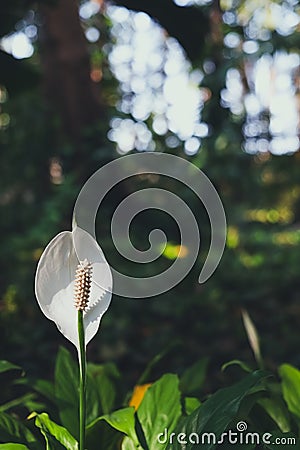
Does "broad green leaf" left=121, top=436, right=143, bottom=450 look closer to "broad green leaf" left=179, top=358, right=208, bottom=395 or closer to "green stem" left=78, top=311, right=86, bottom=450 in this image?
"green stem" left=78, top=311, right=86, bottom=450

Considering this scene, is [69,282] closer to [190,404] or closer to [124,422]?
[124,422]

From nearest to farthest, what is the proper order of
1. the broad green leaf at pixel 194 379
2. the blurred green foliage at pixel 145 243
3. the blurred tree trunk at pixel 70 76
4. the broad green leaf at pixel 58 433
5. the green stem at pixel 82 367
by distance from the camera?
the green stem at pixel 82 367 < the broad green leaf at pixel 58 433 < the broad green leaf at pixel 194 379 < the blurred green foliage at pixel 145 243 < the blurred tree trunk at pixel 70 76

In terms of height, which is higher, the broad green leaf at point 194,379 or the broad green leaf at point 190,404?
the broad green leaf at point 194,379

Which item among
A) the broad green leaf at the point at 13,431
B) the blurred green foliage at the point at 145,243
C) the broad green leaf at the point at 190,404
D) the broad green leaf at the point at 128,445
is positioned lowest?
the broad green leaf at the point at 128,445

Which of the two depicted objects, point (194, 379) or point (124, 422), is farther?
point (194, 379)

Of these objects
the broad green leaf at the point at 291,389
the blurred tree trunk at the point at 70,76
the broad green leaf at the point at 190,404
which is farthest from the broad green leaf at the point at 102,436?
the blurred tree trunk at the point at 70,76

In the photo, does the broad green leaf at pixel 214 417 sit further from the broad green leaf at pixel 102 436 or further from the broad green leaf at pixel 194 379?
the broad green leaf at pixel 194 379

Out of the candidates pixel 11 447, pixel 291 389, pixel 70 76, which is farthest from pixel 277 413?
pixel 70 76
